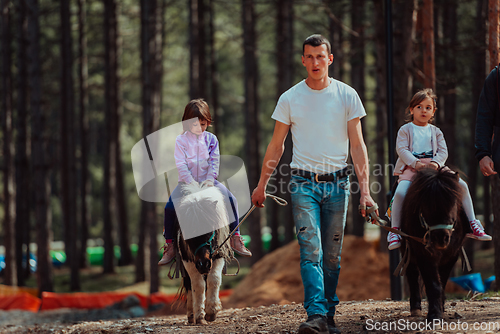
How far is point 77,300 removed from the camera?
14508mm

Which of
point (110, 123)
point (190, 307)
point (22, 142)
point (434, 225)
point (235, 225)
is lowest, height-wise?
point (190, 307)

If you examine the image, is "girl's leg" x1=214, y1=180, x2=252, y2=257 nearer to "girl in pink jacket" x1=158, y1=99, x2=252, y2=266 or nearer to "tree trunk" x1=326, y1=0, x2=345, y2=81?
"girl in pink jacket" x1=158, y1=99, x2=252, y2=266

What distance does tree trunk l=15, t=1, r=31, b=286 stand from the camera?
787 inches

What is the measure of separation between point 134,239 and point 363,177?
48637mm

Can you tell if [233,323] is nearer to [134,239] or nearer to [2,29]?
[2,29]

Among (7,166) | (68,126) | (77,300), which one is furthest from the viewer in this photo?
(68,126)

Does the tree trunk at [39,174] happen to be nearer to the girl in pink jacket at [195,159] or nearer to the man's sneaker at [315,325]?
the girl in pink jacket at [195,159]

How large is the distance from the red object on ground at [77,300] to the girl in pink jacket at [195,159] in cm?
908

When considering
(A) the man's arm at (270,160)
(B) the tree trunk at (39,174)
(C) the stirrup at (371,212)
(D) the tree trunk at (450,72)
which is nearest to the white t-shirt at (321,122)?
(A) the man's arm at (270,160)

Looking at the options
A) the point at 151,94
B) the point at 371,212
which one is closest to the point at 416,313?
the point at 371,212

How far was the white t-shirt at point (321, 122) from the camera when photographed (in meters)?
4.97

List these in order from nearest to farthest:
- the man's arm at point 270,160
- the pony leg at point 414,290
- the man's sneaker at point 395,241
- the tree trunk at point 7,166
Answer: the man's arm at point 270,160, the man's sneaker at point 395,241, the pony leg at point 414,290, the tree trunk at point 7,166

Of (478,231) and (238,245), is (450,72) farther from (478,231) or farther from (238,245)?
(478,231)

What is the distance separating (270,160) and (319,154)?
0.48 metres
